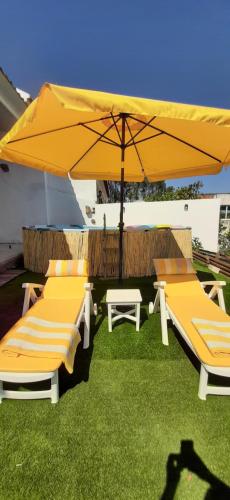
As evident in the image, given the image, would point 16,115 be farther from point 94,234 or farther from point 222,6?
point 222,6

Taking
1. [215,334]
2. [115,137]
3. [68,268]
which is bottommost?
[215,334]

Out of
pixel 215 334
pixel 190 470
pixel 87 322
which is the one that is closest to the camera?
pixel 190 470

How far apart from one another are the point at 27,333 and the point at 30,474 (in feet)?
4.20

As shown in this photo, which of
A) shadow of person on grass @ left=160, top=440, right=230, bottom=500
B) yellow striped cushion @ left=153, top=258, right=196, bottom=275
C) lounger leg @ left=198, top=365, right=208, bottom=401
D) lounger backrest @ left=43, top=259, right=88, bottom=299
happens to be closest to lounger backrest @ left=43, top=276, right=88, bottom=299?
lounger backrest @ left=43, top=259, right=88, bottom=299

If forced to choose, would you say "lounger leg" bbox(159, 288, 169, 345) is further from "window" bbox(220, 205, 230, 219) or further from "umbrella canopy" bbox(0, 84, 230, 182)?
"window" bbox(220, 205, 230, 219)

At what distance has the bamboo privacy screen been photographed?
6.49m

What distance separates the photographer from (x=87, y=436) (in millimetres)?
2084

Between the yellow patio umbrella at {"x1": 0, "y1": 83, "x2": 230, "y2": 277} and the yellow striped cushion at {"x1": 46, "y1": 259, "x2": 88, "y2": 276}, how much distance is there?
679 mm

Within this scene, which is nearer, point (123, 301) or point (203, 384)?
point (203, 384)

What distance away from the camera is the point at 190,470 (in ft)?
6.05

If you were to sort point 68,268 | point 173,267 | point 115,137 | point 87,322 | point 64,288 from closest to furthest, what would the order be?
point 87,322 → point 64,288 → point 115,137 → point 68,268 → point 173,267

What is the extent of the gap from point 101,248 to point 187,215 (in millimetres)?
8240

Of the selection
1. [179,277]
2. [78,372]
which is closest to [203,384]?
[78,372]

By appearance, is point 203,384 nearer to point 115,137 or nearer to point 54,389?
point 54,389
